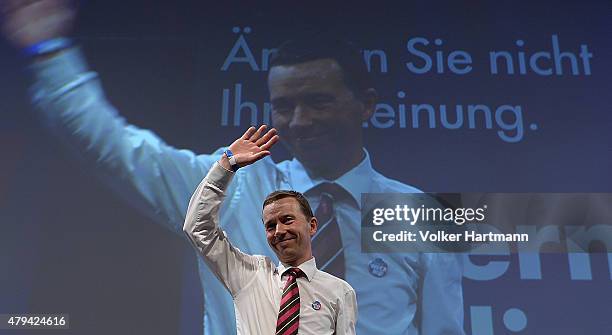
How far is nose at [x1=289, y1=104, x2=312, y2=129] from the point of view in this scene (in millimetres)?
3627

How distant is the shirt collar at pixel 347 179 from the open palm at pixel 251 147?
5.21ft

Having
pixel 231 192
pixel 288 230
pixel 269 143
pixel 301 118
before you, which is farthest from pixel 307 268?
pixel 301 118

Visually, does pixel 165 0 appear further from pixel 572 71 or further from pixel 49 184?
pixel 572 71

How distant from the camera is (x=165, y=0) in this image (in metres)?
4.04

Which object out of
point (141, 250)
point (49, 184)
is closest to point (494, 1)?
point (141, 250)

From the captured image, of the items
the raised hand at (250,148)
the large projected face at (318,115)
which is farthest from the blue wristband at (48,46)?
the raised hand at (250,148)

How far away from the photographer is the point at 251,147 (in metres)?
1.89

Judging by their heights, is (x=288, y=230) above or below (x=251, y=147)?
below

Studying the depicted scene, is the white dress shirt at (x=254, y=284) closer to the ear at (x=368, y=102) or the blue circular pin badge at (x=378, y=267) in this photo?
the blue circular pin badge at (x=378, y=267)

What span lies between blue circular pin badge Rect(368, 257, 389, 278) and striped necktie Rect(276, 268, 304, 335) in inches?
61.7

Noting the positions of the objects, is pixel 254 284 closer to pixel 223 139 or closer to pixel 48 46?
pixel 223 139

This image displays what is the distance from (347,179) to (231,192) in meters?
0.63

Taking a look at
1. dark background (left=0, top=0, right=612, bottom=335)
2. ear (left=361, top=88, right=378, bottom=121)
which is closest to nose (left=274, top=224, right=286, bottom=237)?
dark background (left=0, top=0, right=612, bottom=335)

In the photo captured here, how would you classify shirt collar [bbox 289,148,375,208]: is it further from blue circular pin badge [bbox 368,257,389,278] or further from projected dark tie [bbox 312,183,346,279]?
blue circular pin badge [bbox 368,257,389,278]
